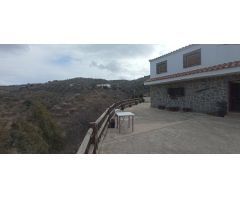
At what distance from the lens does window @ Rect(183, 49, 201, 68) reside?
1127 cm

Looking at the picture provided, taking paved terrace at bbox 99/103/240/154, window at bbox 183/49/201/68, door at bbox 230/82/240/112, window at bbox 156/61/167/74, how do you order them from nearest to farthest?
paved terrace at bbox 99/103/240/154 < door at bbox 230/82/240/112 < window at bbox 183/49/201/68 < window at bbox 156/61/167/74

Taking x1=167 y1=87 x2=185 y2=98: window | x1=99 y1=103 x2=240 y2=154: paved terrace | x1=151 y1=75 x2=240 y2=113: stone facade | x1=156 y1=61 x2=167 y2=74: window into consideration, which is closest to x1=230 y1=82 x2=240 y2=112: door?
x1=151 y1=75 x2=240 y2=113: stone facade

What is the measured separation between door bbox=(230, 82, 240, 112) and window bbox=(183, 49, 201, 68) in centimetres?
224

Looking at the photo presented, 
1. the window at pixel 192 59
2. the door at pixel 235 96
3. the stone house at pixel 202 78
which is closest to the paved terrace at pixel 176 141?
the stone house at pixel 202 78

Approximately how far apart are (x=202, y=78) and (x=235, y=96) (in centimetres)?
196

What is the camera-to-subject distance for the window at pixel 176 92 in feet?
41.8

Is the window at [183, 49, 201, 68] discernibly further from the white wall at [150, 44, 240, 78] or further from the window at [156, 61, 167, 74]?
the window at [156, 61, 167, 74]

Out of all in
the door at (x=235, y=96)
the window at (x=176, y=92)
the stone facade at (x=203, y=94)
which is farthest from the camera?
the window at (x=176, y=92)

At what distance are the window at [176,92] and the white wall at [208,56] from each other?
1231mm

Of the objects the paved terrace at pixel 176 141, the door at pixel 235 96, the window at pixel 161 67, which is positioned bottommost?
the paved terrace at pixel 176 141

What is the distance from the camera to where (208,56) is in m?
10.5

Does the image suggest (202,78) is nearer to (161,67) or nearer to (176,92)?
(176,92)

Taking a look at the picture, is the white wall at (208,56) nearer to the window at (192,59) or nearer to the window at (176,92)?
the window at (192,59)
